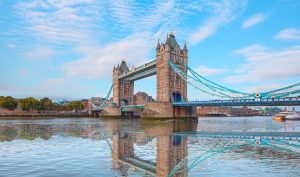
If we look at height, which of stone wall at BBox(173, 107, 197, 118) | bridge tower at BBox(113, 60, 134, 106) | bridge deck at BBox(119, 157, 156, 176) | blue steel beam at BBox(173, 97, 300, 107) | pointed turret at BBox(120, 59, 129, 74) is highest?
pointed turret at BBox(120, 59, 129, 74)

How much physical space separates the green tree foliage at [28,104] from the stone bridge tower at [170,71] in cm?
6107

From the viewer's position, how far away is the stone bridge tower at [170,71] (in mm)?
63000

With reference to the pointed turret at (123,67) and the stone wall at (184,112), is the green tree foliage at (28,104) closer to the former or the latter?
the pointed turret at (123,67)

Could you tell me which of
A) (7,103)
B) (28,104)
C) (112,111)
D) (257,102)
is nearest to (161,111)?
(257,102)

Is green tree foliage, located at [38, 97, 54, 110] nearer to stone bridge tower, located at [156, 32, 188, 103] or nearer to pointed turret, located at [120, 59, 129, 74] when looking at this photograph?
pointed turret, located at [120, 59, 129, 74]

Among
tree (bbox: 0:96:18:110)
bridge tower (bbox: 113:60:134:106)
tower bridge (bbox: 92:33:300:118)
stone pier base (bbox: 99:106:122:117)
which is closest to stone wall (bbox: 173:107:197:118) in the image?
tower bridge (bbox: 92:33:300:118)

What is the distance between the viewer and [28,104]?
104 m

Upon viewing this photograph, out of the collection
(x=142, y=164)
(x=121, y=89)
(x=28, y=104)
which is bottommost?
(x=142, y=164)

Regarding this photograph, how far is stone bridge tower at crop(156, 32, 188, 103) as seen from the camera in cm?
6300

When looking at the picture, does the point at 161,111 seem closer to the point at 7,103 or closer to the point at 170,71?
the point at 170,71

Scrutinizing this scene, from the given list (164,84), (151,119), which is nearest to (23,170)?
(151,119)

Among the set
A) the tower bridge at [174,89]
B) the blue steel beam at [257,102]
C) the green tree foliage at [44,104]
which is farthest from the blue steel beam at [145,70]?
the green tree foliage at [44,104]

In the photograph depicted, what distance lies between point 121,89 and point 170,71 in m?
38.5

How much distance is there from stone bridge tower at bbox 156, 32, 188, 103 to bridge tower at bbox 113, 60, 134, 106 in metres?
34.4
